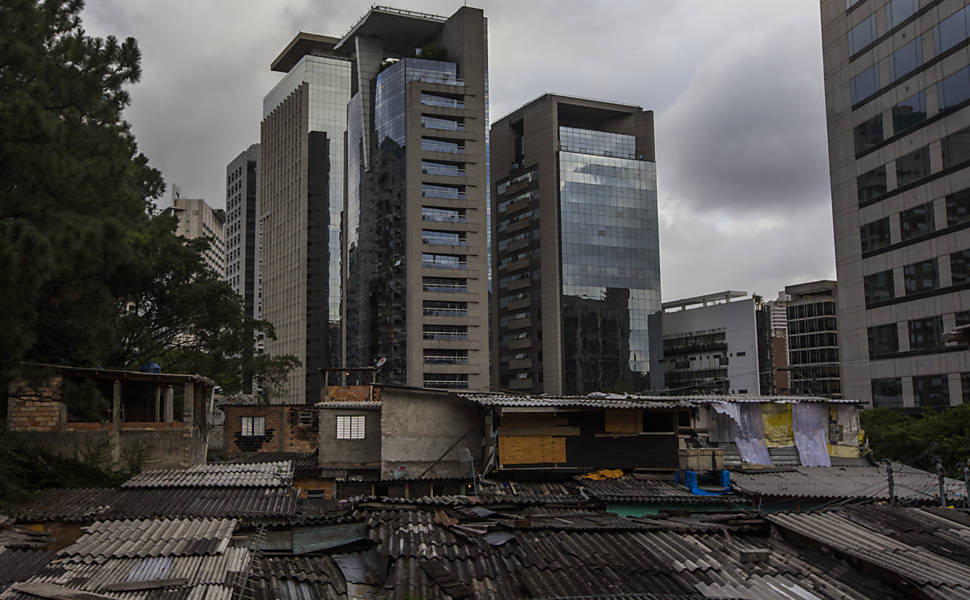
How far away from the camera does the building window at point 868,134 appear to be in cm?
5900

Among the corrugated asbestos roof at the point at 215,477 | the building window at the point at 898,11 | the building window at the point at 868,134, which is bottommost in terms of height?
the corrugated asbestos roof at the point at 215,477

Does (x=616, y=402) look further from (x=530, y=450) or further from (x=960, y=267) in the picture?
(x=960, y=267)

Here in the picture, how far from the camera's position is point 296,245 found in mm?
142500

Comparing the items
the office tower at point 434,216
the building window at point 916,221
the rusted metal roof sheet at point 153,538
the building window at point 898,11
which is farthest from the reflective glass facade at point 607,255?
the rusted metal roof sheet at point 153,538

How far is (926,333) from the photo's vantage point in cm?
5438

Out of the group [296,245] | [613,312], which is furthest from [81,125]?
[296,245]

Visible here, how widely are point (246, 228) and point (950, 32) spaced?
164m

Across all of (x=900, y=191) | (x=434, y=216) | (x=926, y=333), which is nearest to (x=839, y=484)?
(x=926, y=333)

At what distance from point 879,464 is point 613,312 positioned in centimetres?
9873

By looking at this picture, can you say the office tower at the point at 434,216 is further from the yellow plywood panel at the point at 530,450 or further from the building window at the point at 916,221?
the yellow plywood panel at the point at 530,450

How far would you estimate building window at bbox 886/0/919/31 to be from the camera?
55469 millimetres

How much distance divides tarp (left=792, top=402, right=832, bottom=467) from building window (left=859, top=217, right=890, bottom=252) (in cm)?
3461

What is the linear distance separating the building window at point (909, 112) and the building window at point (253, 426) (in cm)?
4912

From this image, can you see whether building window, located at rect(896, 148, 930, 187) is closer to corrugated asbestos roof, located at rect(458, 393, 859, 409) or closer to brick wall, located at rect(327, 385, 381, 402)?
corrugated asbestos roof, located at rect(458, 393, 859, 409)
